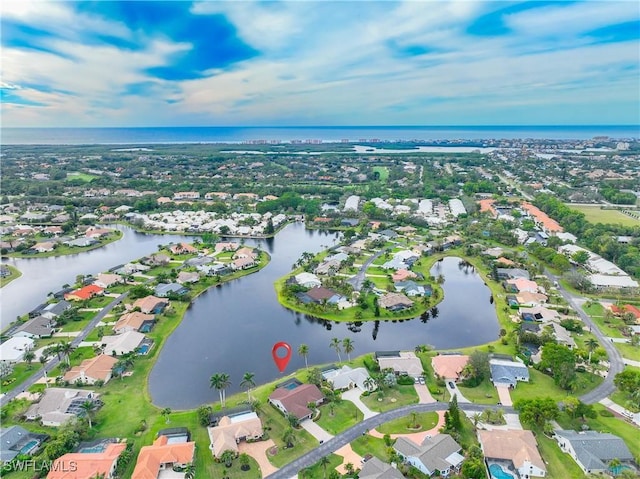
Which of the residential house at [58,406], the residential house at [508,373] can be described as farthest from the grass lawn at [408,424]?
the residential house at [58,406]

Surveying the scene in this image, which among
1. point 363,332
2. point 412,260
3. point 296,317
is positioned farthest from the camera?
point 412,260

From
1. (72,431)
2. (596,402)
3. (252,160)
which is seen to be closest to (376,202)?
(596,402)

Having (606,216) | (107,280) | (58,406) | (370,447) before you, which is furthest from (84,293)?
(606,216)

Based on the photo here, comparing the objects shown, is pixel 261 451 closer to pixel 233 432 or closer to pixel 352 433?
pixel 233 432

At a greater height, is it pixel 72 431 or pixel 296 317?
pixel 72 431

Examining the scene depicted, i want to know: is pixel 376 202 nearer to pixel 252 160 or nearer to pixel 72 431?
pixel 72 431

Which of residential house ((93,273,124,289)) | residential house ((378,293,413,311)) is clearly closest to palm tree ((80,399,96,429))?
residential house ((93,273,124,289))
